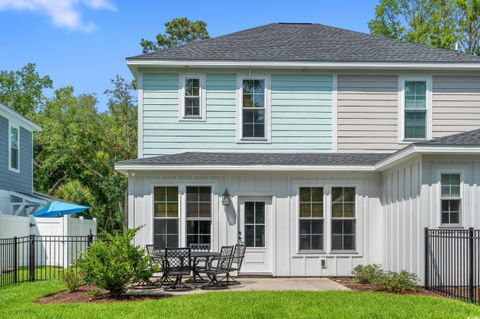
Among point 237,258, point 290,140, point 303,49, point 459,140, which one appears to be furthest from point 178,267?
point 303,49

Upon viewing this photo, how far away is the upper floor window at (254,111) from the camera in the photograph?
18.3 meters

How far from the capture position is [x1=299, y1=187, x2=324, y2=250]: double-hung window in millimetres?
17266

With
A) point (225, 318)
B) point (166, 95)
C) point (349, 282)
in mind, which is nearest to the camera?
point (225, 318)

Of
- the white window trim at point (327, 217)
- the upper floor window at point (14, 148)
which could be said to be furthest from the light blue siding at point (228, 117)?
the upper floor window at point (14, 148)

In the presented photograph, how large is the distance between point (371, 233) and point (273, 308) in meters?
6.85

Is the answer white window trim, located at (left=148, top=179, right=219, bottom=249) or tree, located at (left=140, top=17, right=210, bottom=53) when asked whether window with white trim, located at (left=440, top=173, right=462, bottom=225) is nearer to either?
white window trim, located at (left=148, top=179, right=219, bottom=249)

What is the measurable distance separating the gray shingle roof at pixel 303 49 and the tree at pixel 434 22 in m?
13.4

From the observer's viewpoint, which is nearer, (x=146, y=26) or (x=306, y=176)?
(x=306, y=176)

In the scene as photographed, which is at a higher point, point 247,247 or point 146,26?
point 146,26

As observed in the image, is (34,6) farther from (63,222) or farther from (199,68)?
(199,68)

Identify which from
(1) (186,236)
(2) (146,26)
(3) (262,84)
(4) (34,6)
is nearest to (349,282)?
(1) (186,236)

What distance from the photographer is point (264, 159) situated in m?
17.3

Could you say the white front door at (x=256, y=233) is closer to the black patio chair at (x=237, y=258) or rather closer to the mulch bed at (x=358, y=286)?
the black patio chair at (x=237, y=258)

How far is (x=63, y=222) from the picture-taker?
21438mm
